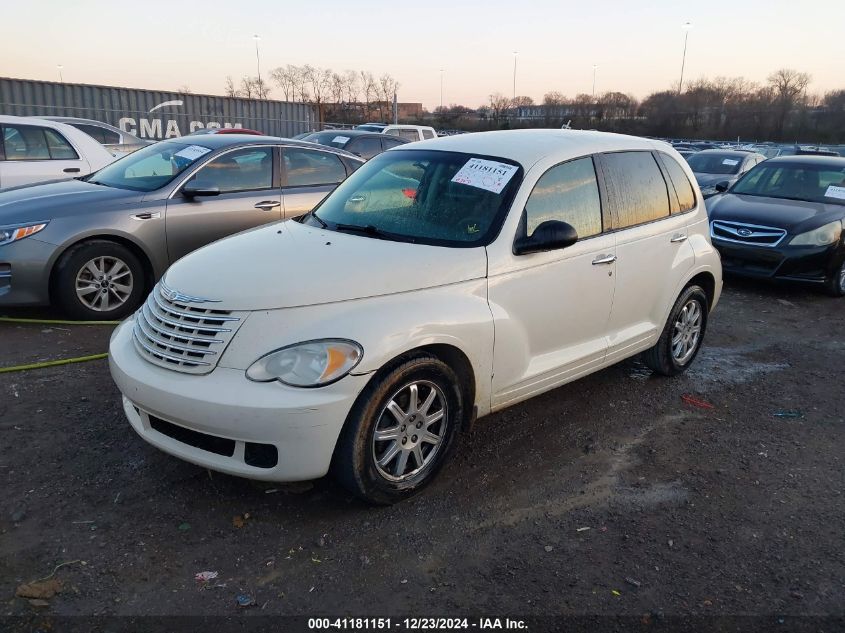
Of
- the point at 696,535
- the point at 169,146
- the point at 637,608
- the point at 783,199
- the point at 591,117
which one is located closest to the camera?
the point at 637,608

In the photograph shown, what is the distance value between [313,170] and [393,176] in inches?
120

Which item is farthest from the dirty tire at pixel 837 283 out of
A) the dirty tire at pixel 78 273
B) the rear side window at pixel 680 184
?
the dirty tire at pixel 78 273

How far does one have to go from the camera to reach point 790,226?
8.16 meters

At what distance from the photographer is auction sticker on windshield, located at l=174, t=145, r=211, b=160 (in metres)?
6.52

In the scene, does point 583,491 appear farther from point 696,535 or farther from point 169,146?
point 169,146

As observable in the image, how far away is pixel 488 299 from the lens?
3625mm

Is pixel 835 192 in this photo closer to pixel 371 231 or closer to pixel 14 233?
pixel 371 231

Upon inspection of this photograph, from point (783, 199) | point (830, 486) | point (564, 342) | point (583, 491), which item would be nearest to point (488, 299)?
point (564, 342)

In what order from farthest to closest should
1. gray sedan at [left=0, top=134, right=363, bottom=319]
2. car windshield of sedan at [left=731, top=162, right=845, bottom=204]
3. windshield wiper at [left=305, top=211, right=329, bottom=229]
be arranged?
car windshield of sedan at [left=731, top=162, right=845, bottom=204], gray sedan at [left=0, top=134, right=363, bottom=319], windshield wiper at [left=305, top=211, right=329, bottom=229]

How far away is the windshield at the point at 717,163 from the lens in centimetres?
1473

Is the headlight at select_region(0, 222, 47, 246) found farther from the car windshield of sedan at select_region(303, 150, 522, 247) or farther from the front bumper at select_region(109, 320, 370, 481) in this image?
the front bumper at select_region(109, 320, 370, 481)

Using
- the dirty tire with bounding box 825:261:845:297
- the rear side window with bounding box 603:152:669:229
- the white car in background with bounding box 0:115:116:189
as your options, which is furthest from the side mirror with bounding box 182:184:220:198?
the dirty tire with bounding box 825:261:845:297

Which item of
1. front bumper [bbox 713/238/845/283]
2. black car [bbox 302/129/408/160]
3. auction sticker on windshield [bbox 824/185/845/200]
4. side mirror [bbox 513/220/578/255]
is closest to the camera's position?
side mirror [bbox 513/220/578/255]

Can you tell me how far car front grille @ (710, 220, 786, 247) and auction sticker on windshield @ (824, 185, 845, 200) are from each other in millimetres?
1254
